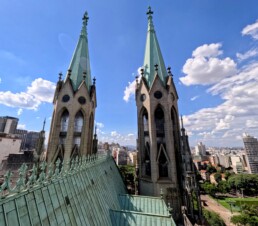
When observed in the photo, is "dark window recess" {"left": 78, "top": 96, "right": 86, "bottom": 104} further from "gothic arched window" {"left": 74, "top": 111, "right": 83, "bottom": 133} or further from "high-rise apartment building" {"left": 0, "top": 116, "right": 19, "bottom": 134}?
"high-rise apartment building" {"left": 0, "top": 116, "right": 19, "bottom": 134}

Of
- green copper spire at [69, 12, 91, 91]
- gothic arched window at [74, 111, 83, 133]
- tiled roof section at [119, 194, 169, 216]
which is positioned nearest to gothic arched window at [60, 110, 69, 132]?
gothic arched window at [74, 111, 83, 133]

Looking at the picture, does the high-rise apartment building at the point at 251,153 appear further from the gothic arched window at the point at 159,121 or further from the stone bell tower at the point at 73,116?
the stone bell tower at the point at 73,116

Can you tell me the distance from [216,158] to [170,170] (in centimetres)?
15757

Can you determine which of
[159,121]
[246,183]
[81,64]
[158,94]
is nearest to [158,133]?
[159,121]

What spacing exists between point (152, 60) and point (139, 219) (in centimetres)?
1835

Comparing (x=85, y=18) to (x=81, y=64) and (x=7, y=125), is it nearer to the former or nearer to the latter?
(x=81, y=64)

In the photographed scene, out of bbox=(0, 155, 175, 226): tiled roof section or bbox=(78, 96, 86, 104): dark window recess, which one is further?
bbox=(78, 96, 86, 104): dark window recess

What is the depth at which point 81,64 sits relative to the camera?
22156 mm

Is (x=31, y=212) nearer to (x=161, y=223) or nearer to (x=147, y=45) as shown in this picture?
(x=161, y=223)

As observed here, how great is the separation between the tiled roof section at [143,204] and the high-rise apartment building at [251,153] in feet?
477

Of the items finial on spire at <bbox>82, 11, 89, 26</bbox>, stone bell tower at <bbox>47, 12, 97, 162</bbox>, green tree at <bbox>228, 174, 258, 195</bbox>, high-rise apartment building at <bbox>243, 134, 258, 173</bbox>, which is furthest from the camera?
high-rise apartment building at <bbox>243, 134, 258, 173</bbox>

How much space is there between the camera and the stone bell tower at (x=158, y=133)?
676 inches

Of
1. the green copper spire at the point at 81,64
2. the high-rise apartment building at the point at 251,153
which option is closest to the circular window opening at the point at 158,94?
the green copper spire at the point at 81,64

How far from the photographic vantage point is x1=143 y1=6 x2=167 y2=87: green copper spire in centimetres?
2091
